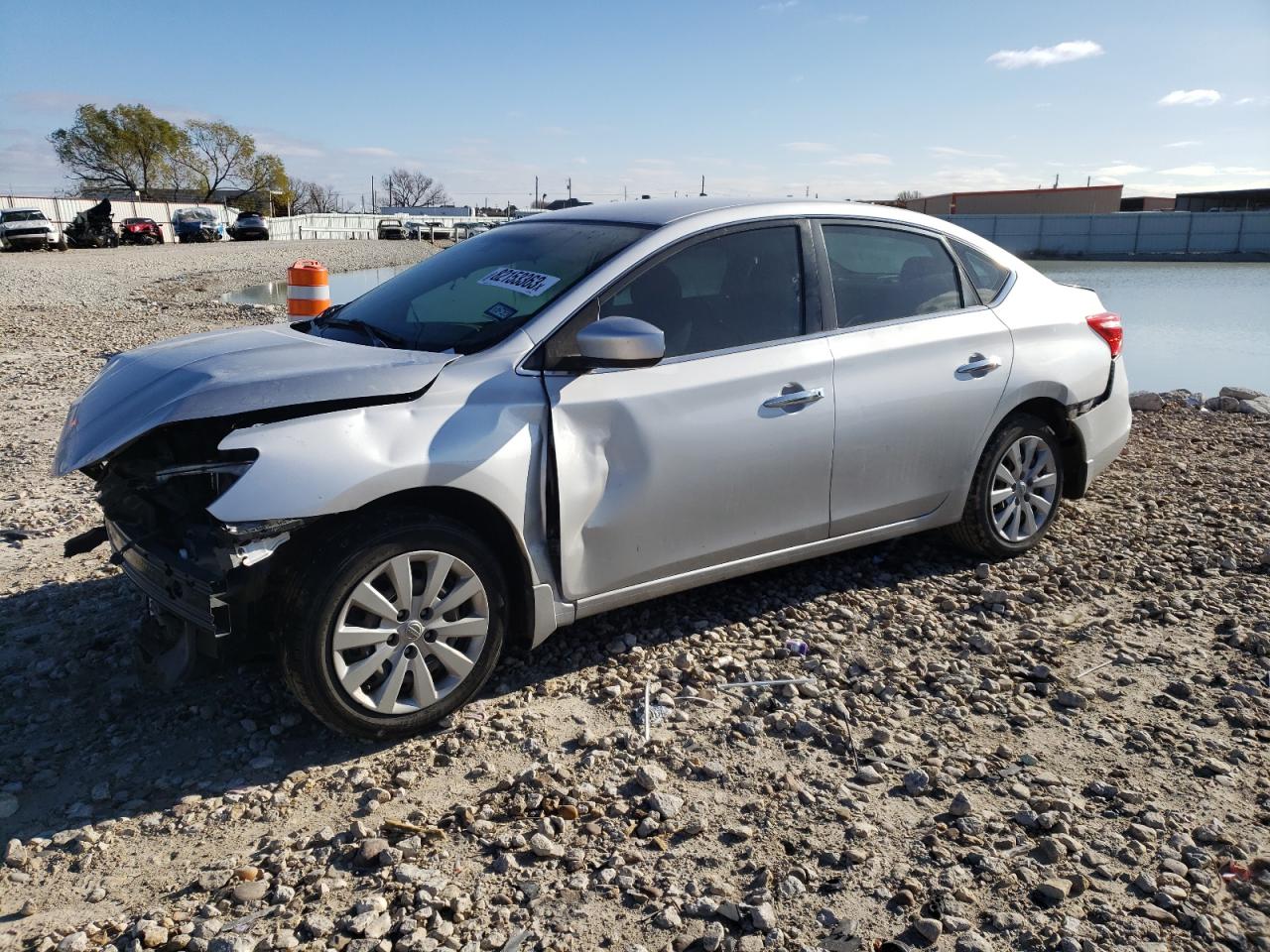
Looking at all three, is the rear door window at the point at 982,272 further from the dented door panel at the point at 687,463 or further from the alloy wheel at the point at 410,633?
the alloy wheel at the point at 410,633

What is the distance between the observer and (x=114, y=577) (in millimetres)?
4754

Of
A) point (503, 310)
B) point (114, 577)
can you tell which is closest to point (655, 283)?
point (503, 310)

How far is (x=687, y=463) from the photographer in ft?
12.5

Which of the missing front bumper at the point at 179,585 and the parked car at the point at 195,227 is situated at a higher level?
the parked car at the point at 195,227

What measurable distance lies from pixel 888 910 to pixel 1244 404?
8670 millimetres

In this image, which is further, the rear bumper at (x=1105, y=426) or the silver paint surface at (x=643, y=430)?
the rear bumper at (x=1105, y=426)

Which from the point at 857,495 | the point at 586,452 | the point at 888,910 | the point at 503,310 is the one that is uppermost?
the point at 503,310

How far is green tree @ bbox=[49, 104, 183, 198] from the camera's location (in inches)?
3307

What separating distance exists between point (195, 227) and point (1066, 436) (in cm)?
5244

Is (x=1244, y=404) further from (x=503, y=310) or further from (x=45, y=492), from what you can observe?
(x=45, y=492)

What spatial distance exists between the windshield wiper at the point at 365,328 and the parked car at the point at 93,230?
4463cm

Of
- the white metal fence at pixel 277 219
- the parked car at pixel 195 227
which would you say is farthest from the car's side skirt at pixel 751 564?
the white metal fence at pixel 277 219

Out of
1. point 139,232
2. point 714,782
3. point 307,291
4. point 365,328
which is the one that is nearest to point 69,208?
point 139,232

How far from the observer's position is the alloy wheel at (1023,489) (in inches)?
197
